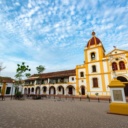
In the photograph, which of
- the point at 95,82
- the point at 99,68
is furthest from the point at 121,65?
the point at 95,82

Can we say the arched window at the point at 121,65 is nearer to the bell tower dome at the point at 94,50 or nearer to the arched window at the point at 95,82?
the bell tower dome at the point at 94,50

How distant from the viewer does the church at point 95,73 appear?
22.6m

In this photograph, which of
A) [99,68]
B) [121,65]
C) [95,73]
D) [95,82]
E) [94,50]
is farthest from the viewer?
[94,50]

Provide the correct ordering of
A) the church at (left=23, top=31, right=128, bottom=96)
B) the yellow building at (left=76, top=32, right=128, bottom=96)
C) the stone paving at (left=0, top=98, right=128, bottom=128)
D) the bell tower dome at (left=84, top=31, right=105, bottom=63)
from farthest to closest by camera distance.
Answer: the bell tower dome at (left=84, top=31, right=105, bottom=63) < the church at (left=23, top=31, right=128, bottom=96) < the yellow building at (left=76, top=32, right=128, bottom=96) < the stone paving at (left=0, top=98, right=128, bottom=128)

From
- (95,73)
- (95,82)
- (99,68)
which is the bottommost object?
(95,82)

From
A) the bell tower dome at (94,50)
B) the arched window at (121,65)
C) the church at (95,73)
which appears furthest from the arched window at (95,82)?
the arched window at (121,65)

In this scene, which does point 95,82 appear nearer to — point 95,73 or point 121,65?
point 95,73

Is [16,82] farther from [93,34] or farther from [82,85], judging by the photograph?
[93,34]

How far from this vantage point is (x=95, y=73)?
24.9m

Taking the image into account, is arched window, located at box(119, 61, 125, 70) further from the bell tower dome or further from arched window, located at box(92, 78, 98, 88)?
arched window, located at box(92, 78, 98, 88)

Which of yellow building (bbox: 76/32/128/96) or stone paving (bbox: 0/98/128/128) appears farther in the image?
yellow building (bbox: 76/32/128/96)

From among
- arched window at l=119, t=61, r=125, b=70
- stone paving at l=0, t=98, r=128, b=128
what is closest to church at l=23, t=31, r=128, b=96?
arched window at l=119, t=61, r=125, b=70

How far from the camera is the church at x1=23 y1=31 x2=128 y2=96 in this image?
22.6 metres

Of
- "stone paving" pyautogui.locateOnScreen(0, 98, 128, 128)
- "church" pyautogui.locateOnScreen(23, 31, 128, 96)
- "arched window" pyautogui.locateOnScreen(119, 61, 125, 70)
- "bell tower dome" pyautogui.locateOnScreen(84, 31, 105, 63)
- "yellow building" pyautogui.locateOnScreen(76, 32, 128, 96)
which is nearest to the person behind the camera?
"stone paving" pyautogui.locateOnScreen(0, 98, 128, 128)
